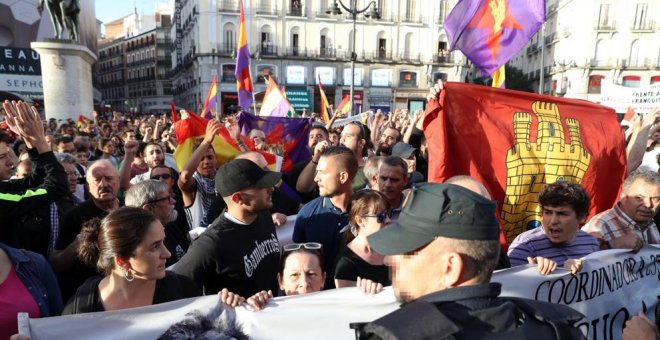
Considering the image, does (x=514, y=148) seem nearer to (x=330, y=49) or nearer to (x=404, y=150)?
(x=404, y=150)

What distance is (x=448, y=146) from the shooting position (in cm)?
357

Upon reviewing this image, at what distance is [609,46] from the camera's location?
4197 cm

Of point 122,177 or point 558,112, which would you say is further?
point 122,177

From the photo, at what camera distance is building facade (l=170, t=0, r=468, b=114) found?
142ft

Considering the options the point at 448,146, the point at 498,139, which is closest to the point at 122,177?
the point at 448,146

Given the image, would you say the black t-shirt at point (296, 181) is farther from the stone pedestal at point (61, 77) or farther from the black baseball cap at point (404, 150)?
the stone pedestal at point (61, 77)

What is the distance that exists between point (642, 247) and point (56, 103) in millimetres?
14766

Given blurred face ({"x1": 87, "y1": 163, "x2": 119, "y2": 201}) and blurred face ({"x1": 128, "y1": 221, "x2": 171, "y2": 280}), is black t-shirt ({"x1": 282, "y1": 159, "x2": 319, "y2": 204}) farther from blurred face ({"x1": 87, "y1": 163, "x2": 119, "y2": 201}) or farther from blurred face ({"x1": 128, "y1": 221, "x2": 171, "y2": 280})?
blurred face ({"x1": 128, "y1": 221, "x2": 171, "y2": 280})

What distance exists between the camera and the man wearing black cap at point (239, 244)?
8.52ft

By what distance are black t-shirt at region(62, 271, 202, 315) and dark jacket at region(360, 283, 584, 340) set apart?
135 cm

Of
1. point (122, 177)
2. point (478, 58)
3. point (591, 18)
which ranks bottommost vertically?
point (122, 177)

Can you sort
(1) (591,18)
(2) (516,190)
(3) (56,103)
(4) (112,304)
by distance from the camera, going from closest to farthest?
(4) (112,304), (2) (516,190), (3) (56,103), (1) (591,18)

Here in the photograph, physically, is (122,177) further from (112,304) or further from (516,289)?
(516,289)

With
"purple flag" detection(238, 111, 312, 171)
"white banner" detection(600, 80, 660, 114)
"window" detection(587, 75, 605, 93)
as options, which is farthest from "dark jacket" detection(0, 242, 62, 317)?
"window" detection(587, 75, 605, 93)
